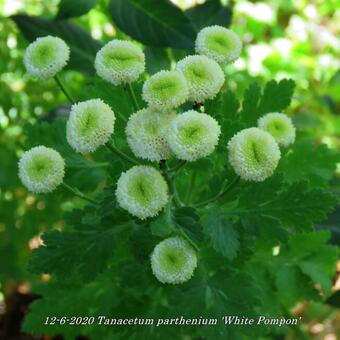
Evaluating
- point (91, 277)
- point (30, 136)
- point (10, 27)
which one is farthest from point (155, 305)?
point (10, 27)

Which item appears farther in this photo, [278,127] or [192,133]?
[278,127]

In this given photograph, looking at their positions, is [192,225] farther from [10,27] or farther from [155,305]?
[10,27]

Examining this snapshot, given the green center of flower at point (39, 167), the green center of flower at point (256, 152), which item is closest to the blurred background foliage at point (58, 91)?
the green center of flower at point (39, 167)

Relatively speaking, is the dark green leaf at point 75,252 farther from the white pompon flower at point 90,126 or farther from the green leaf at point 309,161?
the green leaf at point 309,161

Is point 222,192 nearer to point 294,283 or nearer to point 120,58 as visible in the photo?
point 120,58

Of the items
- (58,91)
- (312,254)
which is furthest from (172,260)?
(58,91)
